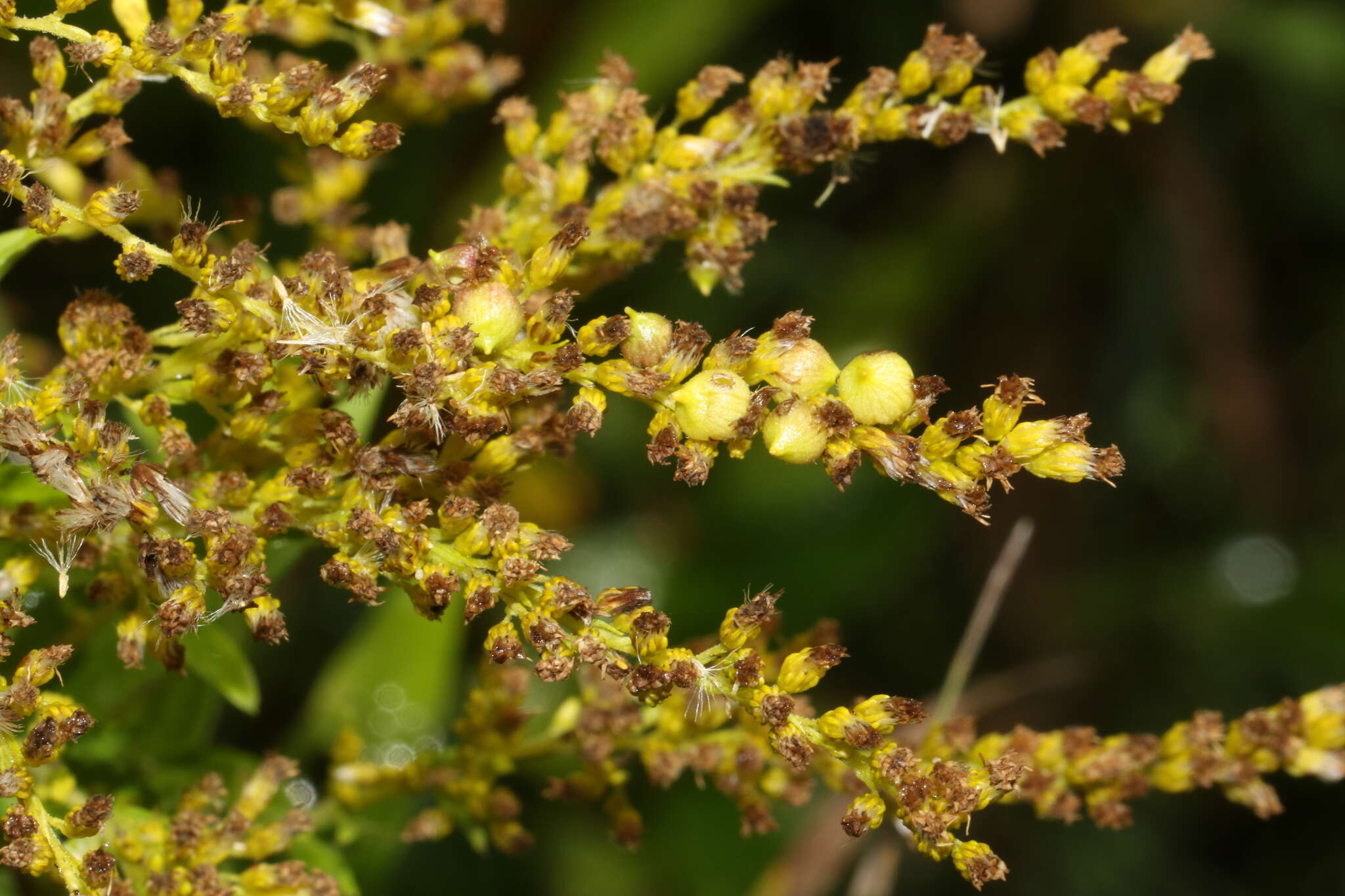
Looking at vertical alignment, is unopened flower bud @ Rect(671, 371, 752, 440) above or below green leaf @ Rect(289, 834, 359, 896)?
above

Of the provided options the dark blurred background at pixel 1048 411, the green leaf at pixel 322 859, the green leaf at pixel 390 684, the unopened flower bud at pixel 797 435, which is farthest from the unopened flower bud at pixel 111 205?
the dark blurred background at pixel 1048 411

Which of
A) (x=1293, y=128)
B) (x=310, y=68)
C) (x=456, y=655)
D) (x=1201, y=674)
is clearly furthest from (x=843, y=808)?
(x=1293, y=128)

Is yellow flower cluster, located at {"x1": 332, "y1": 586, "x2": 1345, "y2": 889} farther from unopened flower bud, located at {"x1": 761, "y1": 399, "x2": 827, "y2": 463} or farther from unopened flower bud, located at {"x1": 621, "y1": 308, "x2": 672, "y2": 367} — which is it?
unopened flower bud, located at {"x1": 621, "y1": 308, "x2": 672, "y2": 367}

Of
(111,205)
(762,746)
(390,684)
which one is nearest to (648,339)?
(111,205)

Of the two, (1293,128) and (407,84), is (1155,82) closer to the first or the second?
(407,84)

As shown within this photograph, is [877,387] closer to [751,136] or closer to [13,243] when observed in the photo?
[751,136]

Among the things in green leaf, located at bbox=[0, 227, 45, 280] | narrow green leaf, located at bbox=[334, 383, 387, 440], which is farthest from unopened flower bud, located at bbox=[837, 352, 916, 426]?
green leaf, located at bbox=[0, 227, 45, 280]

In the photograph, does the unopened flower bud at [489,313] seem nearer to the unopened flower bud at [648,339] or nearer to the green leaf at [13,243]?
the unopened flower bud at [648,339]
